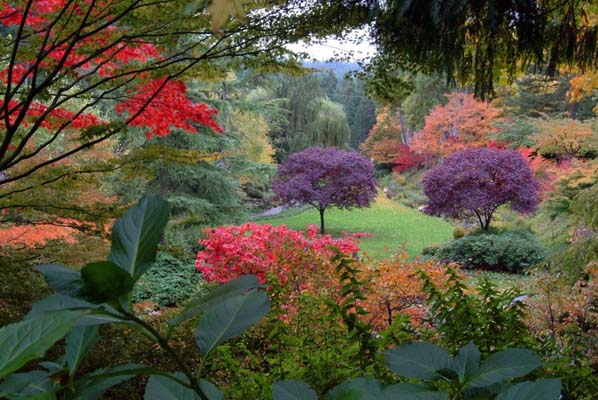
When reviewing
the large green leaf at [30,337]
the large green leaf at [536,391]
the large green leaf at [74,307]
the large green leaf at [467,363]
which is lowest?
the large green leaf at [467,363]

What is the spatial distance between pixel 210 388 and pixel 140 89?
127 inches

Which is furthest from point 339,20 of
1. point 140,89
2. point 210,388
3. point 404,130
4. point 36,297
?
point 404,130

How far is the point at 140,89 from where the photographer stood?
3.27 metres

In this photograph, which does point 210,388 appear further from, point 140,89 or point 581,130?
point 581,130

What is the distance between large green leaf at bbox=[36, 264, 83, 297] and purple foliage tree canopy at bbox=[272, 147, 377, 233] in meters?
12.6

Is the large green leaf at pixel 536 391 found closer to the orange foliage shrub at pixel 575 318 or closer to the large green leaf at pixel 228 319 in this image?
the large green leaf at pixel 228 319

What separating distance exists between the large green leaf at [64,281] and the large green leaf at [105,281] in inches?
0.4

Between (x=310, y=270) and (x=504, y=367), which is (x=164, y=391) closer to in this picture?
(x=504, y=367)

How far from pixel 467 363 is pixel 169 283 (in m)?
7.45

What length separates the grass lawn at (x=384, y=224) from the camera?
12492mm

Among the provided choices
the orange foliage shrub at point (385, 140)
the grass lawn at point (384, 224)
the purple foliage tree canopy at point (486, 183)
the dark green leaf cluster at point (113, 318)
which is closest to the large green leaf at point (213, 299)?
the dark green leaf cluster at point (113, 318)

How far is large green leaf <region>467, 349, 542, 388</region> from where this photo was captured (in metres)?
0.37

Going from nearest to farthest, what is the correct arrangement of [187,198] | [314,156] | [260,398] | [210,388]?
1. [210,388]
2. [260,398]
3. [187,198]
4. [314,156]

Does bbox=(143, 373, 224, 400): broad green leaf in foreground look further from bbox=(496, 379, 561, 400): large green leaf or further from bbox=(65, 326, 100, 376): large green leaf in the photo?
bbox=(496, 379, 561, 400): large green leaf
